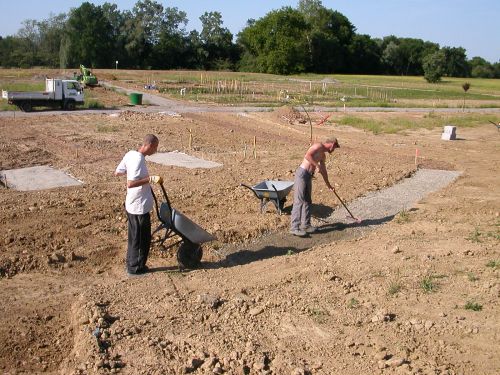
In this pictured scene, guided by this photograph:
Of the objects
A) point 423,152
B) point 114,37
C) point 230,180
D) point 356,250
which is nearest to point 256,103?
point 423,152

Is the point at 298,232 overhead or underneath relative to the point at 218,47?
underneath

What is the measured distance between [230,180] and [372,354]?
7.41 meters

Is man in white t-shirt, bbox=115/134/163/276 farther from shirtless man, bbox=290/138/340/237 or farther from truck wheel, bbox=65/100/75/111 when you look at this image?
truck wheel, bbox=65/100/75/111

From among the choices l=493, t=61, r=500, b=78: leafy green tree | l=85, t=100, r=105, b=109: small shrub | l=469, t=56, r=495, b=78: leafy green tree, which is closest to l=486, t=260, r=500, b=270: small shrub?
l=85, t=100, r=105, b=109: small shrub

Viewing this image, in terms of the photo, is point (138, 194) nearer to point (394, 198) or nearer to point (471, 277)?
point (471, 277)

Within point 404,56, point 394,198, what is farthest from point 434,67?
point 394,198

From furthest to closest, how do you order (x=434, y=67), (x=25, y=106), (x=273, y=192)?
(x=434, y=67), (x=25, y=106), (x=273, y=192)

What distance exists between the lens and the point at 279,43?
88.5 m

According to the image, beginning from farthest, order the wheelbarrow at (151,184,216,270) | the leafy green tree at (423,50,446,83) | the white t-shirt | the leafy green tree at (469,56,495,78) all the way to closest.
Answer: the leafy green tree at (469,56,495,78) < the leafy green tree at (423,50,446,83) < the wheelbarrow at (151,184,216,270) < the white t-shirt

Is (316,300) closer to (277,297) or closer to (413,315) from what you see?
(277,297)

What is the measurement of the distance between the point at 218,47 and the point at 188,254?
9047 centimetres

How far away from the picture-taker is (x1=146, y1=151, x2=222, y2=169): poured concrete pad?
1407 cm

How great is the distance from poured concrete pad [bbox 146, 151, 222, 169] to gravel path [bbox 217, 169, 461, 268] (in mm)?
4389

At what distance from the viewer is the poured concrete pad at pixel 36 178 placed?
11305 millimetres
